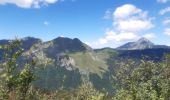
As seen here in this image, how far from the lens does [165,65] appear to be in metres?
153

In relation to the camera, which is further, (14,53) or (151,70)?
(151,70)

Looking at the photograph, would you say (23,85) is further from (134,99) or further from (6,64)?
(134,99)

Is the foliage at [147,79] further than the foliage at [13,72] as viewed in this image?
Yes

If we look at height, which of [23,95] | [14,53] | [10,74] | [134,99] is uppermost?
[14,53]

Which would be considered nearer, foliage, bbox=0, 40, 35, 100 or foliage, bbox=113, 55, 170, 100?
foliage, bbox=0, 40, 35, 100

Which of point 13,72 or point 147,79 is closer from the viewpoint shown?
point 13,72

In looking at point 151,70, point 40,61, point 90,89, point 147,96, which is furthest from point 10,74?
point 151,70

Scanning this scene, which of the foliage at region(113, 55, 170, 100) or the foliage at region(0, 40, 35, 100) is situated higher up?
the foliage at region(0, 40, 35, 100)

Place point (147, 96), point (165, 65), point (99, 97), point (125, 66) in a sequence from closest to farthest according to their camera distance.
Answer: point (99, 97) → point (147, 96) → point (165, 65) → point (125, 66)

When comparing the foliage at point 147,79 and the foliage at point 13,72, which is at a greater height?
the foliage at point 13,72

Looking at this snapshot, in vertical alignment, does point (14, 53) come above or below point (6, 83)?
above

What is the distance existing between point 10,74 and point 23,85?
2926 mm

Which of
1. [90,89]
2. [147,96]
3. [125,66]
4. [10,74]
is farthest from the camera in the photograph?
[125,66]

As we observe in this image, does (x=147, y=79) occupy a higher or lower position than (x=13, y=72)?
lower
